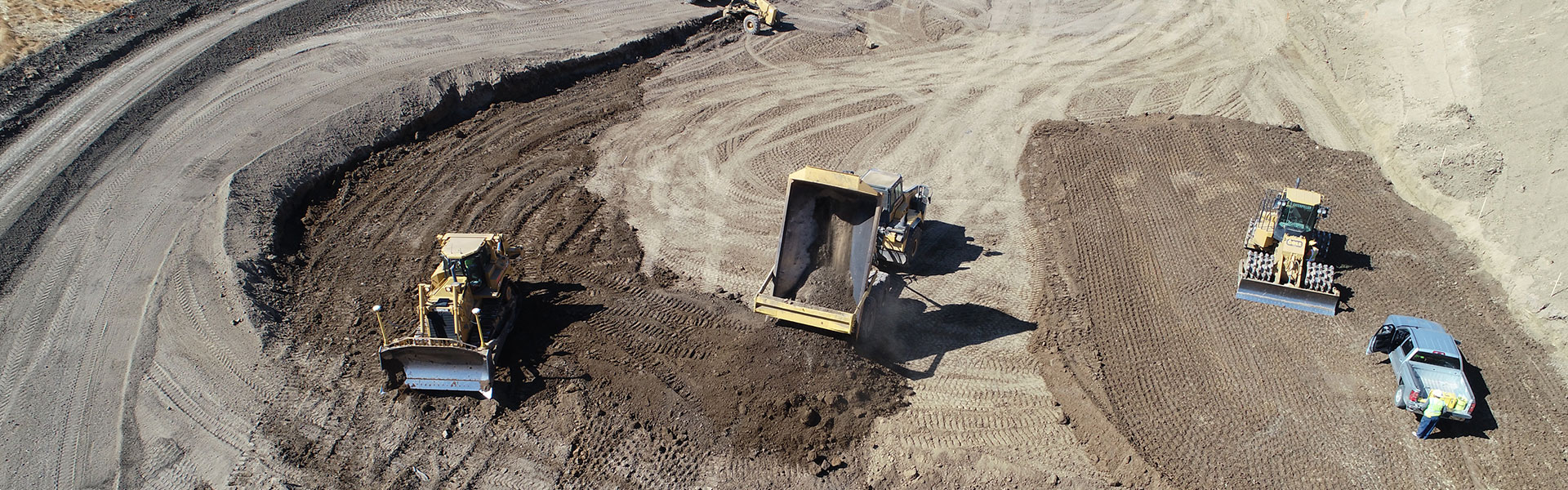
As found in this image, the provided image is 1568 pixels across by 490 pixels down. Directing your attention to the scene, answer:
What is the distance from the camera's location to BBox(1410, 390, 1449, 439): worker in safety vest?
39.4ft

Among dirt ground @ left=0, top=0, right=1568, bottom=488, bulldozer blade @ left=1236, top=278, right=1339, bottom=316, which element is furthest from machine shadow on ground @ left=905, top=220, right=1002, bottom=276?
bulldozer blade @ left=1236, top=278, right=1339, bottom=316

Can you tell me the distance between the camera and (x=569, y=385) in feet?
41.8

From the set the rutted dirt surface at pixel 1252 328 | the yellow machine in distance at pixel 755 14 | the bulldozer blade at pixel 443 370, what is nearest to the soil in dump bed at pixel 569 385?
the bulldozer blade at pixel 443 370

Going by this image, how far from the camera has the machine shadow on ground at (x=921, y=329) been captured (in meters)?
13.7

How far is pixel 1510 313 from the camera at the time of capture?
15.1 metres

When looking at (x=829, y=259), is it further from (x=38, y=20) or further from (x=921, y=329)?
(x=38, y=20)

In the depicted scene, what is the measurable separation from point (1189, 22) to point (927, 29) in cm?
773

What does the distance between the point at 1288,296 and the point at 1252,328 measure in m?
1.08

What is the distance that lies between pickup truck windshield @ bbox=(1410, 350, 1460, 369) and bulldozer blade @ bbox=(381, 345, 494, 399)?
12456 mm

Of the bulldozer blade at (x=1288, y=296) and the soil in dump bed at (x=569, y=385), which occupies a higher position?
the soil in dump bed at (x=569, y=385)

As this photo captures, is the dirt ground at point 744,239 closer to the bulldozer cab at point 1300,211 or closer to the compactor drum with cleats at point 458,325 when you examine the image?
the compactor drum with cleats at point 458,325

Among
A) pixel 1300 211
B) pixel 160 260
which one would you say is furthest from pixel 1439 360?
pixel 160 260

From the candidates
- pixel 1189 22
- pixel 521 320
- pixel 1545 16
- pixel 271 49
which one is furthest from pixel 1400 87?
pixel 271 49

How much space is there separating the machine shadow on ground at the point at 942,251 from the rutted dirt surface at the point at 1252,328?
1403 millimetres
